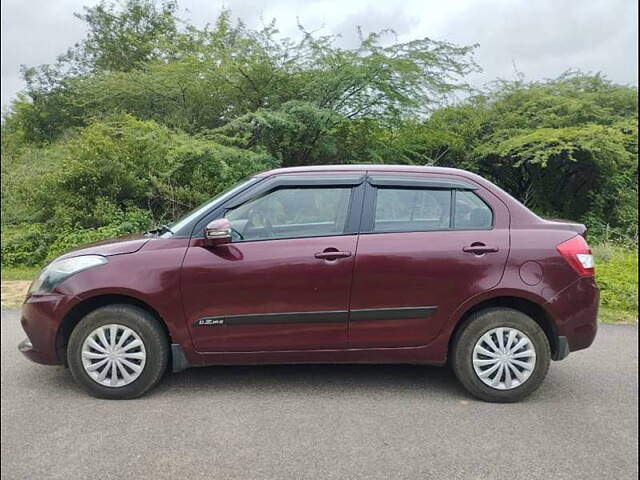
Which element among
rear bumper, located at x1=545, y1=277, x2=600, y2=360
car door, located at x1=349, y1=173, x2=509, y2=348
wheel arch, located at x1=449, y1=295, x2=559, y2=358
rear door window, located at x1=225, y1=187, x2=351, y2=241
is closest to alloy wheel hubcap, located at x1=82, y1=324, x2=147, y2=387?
rear door window, located at x1=225, y1=187, x2=351, y2=241

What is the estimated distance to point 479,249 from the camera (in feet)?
11.2

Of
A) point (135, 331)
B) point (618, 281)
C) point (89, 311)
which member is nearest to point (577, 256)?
point (135, 331)

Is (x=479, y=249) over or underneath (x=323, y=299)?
over

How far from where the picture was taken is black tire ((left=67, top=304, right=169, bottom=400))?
3.37m

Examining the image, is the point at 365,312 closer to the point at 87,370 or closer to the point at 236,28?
the point at 87,370

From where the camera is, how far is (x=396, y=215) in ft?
11.6

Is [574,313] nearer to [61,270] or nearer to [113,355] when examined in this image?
[113,355]

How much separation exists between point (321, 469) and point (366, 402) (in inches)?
32.5

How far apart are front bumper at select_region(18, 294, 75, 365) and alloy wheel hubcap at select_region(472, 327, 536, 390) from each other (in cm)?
290

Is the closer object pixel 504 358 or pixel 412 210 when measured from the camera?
pixel 504 358

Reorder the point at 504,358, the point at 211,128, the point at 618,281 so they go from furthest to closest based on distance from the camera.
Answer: the point at 211,128 → the point at 618,281 → the point at 504,358

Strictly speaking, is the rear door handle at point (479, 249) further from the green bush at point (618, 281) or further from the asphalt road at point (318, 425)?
the green bush at point (618, 281)

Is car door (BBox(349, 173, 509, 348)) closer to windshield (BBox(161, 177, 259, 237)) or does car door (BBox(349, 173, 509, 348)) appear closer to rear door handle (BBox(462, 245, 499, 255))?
rear door handle (BBox(462, 245, 499, 255))

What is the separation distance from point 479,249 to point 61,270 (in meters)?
2.97
